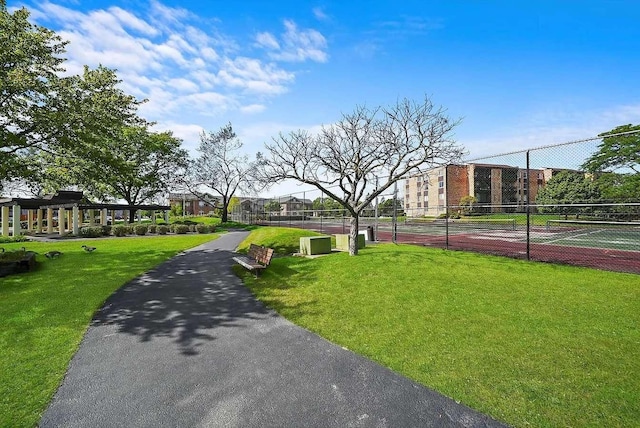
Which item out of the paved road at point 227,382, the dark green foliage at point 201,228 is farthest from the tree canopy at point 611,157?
the dark green foliage at point 201,228

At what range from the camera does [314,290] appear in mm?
7785

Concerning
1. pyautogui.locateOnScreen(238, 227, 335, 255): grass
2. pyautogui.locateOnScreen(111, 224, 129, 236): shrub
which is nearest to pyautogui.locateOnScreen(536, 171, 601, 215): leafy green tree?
pyautogui.locateOnScreen(238, 227, 335, 255): grass

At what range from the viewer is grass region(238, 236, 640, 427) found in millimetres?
3451

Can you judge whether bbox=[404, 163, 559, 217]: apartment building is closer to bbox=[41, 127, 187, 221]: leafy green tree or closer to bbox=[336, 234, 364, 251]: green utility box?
bbox=[336, 234, 364, 251]: green utility box

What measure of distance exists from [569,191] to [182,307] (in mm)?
12306

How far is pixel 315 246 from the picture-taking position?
1245 centimetres

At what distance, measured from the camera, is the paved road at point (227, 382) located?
10.5ft

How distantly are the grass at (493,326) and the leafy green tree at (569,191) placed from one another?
3.10m

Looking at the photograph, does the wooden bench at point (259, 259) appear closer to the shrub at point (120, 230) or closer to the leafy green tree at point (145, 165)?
the shrub at point (120, 230)

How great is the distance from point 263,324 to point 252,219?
37189 millimetres

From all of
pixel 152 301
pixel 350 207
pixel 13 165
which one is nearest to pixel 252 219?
pixel 13 165

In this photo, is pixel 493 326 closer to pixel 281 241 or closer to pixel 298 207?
pixel 281 241

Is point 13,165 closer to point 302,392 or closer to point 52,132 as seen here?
point 52,132

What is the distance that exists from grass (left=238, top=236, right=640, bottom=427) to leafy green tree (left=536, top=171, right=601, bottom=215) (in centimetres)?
310
